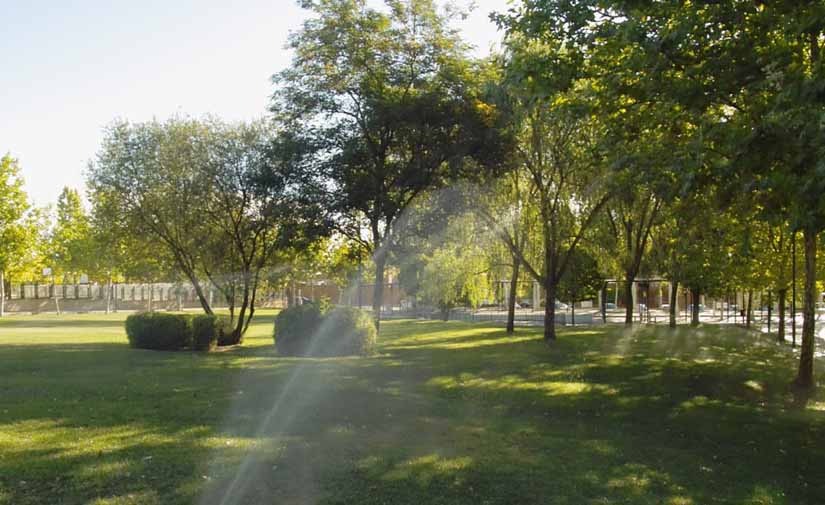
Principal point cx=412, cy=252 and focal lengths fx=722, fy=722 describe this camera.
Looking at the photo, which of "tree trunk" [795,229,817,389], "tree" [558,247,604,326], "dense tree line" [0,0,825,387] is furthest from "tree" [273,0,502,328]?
"tree" [558,247,604,326]

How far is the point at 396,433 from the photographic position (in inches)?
374

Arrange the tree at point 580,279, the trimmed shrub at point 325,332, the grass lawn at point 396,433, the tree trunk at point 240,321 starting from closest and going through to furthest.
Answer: the grass lawn at point 396,433, the trimmed shrub at point 325,332, the tree trunk at point 240,321, the tree at point 580,279

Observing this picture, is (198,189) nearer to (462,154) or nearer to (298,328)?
(298,328)

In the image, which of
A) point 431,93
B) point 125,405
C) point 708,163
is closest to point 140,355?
point 125,405

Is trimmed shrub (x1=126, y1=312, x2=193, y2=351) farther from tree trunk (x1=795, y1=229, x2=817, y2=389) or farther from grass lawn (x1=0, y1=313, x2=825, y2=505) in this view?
tree trunk (x1=795, y1=229, x2=817, y2=389)

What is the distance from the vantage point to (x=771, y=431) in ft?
36.4

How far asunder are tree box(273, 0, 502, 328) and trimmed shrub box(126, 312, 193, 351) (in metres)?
5.95

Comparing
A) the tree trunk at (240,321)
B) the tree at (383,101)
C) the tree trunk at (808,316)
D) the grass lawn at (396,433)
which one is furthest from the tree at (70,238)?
the tree trunk at (808,316)

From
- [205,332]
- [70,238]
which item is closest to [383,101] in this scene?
[205,332]

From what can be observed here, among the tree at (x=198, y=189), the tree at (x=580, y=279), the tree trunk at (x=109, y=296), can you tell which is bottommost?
the tree trunk at (x=109, y=296)

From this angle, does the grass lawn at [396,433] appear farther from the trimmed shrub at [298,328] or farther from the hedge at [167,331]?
the hedge at [167,331]

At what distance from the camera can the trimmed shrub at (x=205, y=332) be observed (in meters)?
22.5

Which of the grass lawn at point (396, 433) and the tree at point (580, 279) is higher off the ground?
the tree at point (580, 279)

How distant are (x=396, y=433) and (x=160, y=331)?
14.4 metres
